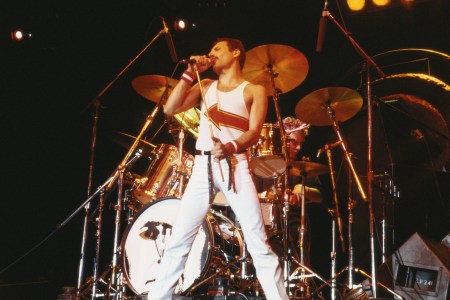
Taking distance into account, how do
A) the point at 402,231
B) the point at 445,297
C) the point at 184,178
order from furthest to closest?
the point at 402,231
the point at 184,178
the point at 445,297

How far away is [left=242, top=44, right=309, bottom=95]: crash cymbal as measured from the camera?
5.25 metres

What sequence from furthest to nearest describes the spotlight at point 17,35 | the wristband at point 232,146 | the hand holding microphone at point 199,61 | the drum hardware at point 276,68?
the spotlight at point 17,35, the drum hardware at point 276,68, the hand holding microphone at point 199,61, the wristband at point 232,146

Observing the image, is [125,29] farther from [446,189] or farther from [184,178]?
[446,189]

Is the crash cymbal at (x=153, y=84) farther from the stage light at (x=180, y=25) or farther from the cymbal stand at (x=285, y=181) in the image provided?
the stage light at (x=180, y=25)

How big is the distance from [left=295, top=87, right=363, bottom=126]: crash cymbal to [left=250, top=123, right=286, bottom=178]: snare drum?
1.97 feet

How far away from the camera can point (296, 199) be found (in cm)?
632

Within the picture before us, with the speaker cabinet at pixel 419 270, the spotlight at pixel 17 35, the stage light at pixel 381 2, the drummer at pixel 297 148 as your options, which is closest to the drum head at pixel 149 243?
the drummer at pixel 297 148

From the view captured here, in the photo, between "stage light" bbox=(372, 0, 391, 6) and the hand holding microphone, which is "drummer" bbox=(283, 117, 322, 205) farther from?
the hand holding microphone

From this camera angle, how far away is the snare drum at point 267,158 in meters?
5.77

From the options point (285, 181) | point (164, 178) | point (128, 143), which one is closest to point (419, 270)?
point (285, 181)

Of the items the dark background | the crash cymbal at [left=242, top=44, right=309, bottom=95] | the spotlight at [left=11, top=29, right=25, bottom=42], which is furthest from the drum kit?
the spotlight at [left=11, top=29, right=25, bottom=42]

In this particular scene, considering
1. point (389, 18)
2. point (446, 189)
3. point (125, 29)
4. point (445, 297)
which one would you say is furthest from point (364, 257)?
point (125, 29)

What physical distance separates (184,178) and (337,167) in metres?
3.05

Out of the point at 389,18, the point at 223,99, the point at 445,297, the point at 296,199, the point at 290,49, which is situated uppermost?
the point at 389,18
